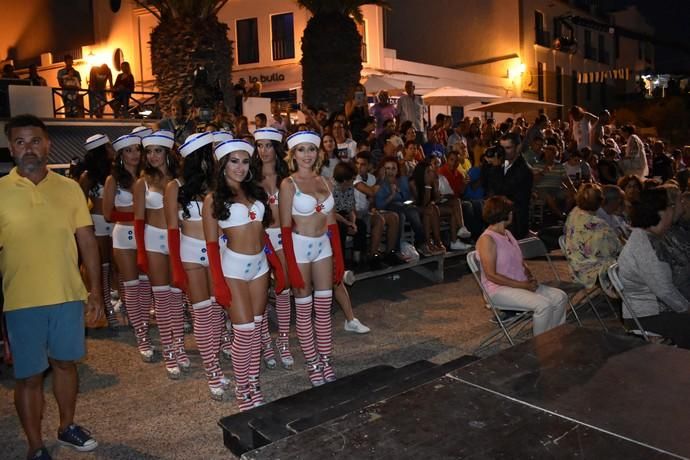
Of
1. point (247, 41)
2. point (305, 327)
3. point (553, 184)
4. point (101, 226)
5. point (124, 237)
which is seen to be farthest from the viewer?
point (247, 41)

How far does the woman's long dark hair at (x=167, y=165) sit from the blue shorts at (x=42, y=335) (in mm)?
1998

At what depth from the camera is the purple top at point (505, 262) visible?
611 cm

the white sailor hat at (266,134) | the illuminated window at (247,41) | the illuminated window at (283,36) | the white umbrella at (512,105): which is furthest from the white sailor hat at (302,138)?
the illuminated window at (247,41)

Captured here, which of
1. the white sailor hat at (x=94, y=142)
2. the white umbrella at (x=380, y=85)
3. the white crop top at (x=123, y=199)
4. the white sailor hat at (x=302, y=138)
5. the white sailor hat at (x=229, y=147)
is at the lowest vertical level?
the white crop top at (x=123, y=199)

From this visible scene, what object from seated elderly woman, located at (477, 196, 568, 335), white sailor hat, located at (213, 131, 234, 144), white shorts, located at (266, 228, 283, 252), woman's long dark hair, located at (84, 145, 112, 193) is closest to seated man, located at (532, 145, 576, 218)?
seated elderly woman, located at (477, 196, 568, 335)

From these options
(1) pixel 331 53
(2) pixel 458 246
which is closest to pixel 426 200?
(2) pixel 458 246

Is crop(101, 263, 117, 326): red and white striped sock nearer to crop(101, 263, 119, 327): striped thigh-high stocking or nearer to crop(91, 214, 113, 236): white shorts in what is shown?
crop(101, 263, 119, 327): striped thigh-high stocking

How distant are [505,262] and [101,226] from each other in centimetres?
430

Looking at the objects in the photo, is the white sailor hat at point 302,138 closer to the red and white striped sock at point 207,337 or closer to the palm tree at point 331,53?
the red and white striped sock at point 207,337

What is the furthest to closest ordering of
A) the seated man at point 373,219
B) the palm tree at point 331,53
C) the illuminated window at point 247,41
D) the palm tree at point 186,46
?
the illuminated window at point 247,41
the palm tree at point 331,53
the palm tree at point 186,46
the seated man at point 373,219

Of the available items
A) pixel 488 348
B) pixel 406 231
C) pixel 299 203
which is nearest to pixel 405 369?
pixel 299 203

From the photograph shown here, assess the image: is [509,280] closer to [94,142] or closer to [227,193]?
[227,193]

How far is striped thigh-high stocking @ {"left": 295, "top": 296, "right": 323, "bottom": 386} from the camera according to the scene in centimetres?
546

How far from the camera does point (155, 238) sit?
232 inches
